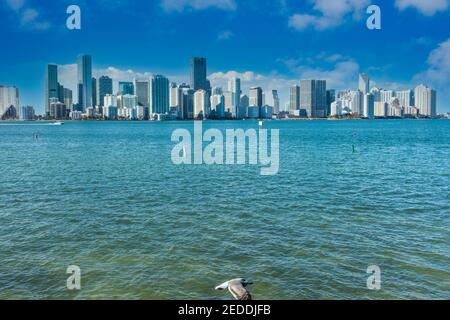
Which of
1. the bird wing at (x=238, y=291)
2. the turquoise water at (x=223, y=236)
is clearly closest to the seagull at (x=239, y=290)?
the bird wing at (x=238, y=291)

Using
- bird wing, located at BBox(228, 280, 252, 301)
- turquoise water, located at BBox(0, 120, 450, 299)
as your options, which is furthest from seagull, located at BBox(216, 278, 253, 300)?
Answer: turquoise water, located at BBox(0, 120, 450, 299)

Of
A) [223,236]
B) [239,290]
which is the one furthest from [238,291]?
[223,236]

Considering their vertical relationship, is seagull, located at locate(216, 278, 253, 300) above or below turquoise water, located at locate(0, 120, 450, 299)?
above

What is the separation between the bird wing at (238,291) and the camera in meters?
10.9

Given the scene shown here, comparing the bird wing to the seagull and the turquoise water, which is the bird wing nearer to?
the seagull

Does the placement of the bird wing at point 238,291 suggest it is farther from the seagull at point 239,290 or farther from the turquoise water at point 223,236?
the turquoise water at point 223,236

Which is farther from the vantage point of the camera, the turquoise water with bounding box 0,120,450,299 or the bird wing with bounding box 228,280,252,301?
the turquoise water with bounding box 0,120,450,299

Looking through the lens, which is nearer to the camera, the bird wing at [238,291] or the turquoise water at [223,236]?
the bird wing at [238,291]

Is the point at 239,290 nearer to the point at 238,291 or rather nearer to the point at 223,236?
the point at 238,291

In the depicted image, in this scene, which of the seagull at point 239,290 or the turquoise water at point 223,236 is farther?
the turquoise water at point 223,236

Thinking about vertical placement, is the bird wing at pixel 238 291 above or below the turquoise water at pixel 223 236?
above

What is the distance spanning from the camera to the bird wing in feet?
35.7

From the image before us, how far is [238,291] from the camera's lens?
11.2 meters

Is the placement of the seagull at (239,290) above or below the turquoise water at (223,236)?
above
